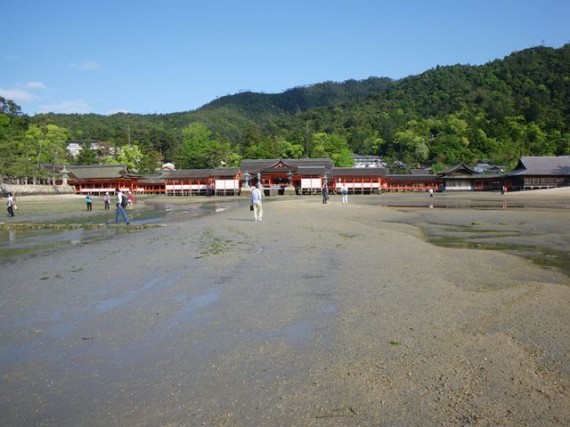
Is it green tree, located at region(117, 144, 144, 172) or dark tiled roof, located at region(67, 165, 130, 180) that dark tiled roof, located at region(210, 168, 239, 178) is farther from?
green tree, located at region(117, 144, 144, 172)

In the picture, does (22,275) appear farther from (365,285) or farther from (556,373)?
(556,373)

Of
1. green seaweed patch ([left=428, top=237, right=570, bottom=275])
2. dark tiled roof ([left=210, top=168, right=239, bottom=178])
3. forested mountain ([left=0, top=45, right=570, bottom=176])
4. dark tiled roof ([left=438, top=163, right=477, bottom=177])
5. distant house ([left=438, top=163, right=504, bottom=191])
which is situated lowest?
green seaweed patch ([left=428, top=237, right=570, bottom=275])

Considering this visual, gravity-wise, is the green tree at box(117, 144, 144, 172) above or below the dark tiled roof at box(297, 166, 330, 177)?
above

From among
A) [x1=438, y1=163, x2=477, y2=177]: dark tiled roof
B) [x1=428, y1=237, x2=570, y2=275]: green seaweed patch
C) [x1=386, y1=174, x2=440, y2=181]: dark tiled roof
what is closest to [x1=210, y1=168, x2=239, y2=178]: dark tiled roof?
[x1=386, y1=174, x2=440, y2=181]: dark tiled roof

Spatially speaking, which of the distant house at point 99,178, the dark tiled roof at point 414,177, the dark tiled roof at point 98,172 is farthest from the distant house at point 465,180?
the dark tiled roof at point 98,172

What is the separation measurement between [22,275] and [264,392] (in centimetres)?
808

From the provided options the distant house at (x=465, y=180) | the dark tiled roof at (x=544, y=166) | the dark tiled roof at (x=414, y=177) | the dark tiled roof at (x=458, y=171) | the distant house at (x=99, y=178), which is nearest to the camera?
the dark tiled roof at (x=544, y=166)

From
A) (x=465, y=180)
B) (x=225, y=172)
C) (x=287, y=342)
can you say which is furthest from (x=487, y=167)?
(x=287, y=342)

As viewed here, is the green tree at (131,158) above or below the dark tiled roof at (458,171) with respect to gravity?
above

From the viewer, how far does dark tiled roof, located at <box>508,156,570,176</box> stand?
209ft

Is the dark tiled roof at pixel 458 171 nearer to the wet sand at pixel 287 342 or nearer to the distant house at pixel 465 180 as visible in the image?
the distant house at pixel 465 180

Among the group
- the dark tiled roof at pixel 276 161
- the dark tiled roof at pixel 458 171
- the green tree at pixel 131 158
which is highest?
the green tree at pixel 131 158

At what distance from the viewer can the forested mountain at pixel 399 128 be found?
8975 cm

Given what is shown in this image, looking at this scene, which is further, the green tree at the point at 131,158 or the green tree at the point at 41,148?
the green tree at the point at 131,158
